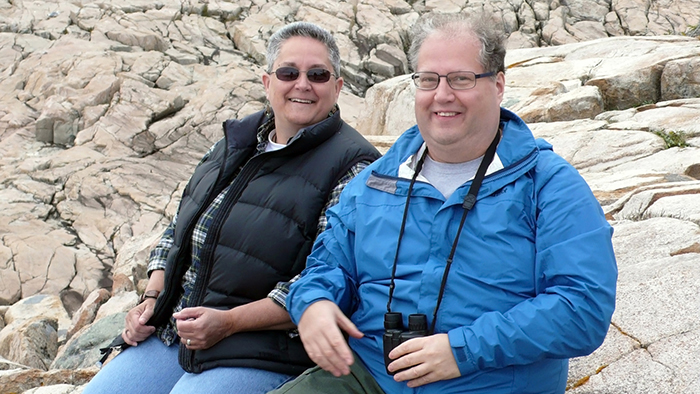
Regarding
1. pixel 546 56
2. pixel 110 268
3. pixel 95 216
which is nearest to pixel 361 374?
pixel 546 56

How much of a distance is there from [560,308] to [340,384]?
95cm

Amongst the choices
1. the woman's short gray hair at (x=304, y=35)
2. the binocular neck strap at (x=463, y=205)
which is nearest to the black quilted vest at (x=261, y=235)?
the woman's short gray hair at (x=304, y=35)

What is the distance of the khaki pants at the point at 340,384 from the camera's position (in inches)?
106

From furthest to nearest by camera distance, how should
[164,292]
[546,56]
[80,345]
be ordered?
[546,56] → [80,345] → [164,292]

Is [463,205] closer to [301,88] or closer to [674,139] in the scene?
[301,88]

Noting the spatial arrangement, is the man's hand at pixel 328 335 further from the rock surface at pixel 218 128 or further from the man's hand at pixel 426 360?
the rock surface at pixel 218 128

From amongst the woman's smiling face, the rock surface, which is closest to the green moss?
the rock surface

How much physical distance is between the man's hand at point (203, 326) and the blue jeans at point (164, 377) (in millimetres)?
155

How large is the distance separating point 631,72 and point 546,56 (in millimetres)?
2496

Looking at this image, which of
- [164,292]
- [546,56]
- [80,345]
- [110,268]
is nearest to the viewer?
[164,292]

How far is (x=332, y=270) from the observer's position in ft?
9.45

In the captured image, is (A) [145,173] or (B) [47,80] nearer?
(A) [145,173]

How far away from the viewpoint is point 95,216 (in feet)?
63.8

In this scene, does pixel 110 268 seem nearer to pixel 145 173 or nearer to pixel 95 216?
pixel 95 216
